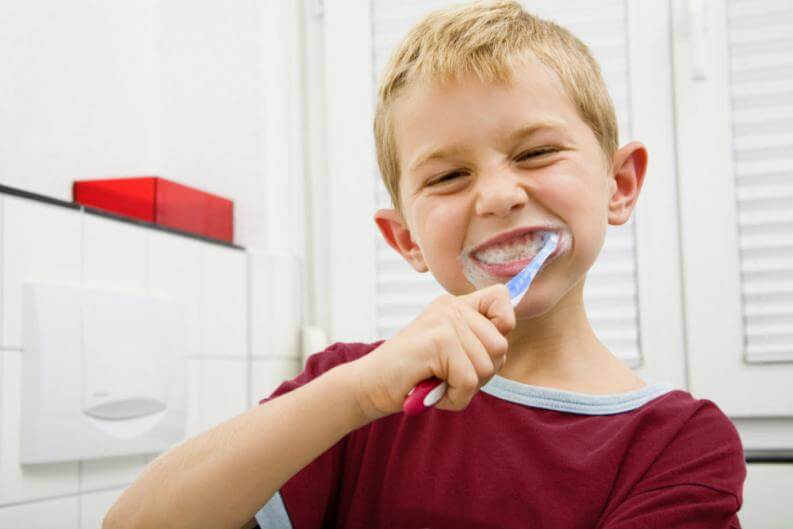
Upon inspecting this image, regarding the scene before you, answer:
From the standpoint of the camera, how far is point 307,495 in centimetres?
78

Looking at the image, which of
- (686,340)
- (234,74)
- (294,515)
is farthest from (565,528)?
(234,74)

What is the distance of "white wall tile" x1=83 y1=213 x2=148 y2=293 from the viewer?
1.09 meters

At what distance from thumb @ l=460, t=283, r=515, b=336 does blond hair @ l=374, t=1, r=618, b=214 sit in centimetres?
24

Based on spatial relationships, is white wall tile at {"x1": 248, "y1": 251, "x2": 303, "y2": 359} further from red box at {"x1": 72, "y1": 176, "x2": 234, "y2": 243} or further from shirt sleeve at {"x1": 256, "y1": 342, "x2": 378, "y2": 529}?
shirt sleeve at {"x1": 256, "y1": 342, "x2": 378, "y2": 529}

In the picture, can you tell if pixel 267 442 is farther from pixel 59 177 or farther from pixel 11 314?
pixel 59 177

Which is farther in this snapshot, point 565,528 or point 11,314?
point 11,314

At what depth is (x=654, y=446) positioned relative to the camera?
741 mm

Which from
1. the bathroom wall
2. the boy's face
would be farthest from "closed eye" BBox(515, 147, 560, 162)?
the bathroom wall

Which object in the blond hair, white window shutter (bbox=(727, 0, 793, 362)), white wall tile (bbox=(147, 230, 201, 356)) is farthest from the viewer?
white window shutter (bbox=(727, 0, 793, 362))

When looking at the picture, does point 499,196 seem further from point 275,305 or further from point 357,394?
point 275,305

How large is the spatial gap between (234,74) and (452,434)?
3.38 feet

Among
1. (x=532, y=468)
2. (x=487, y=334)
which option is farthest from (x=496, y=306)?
(x=532, y=468)

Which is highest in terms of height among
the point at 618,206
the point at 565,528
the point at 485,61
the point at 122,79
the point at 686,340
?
the point at 122,79

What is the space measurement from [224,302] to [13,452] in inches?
19.7
